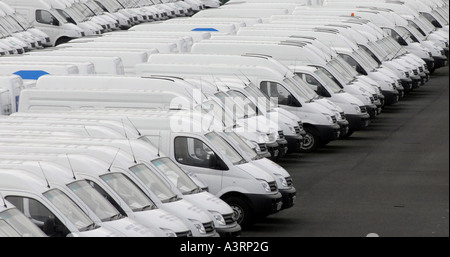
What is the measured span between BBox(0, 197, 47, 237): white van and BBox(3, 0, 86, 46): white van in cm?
3403

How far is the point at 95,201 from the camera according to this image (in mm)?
15586

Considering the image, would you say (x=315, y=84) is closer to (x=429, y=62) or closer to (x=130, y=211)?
(x=429, y=62)

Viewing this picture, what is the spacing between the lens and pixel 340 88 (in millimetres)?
31625

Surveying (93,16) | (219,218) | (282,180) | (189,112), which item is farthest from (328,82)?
(93,16)

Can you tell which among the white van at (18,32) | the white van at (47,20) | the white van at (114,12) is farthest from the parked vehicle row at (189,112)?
the white van at (114,12)

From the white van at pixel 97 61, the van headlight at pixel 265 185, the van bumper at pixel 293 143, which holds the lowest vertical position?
the van bumper at pixel 293 143

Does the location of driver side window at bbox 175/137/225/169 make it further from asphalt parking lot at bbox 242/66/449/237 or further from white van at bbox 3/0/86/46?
white van at bbox 3/0/86/46

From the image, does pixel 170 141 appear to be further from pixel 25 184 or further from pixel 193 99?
pixel 25 184

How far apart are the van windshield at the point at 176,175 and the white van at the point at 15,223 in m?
4.47

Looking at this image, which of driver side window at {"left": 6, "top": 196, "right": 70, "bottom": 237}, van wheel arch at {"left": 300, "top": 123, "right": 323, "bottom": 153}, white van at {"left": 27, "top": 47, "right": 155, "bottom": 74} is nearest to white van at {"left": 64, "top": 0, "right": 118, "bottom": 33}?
white van at {"left": 27, "top": 47, "right": 155, "bottom": 74}

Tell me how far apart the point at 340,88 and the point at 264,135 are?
6887 millimetres

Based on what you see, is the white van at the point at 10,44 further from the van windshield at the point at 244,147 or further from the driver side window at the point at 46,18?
the van windshield at the point at 244,147

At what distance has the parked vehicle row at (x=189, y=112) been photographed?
1591 cm
